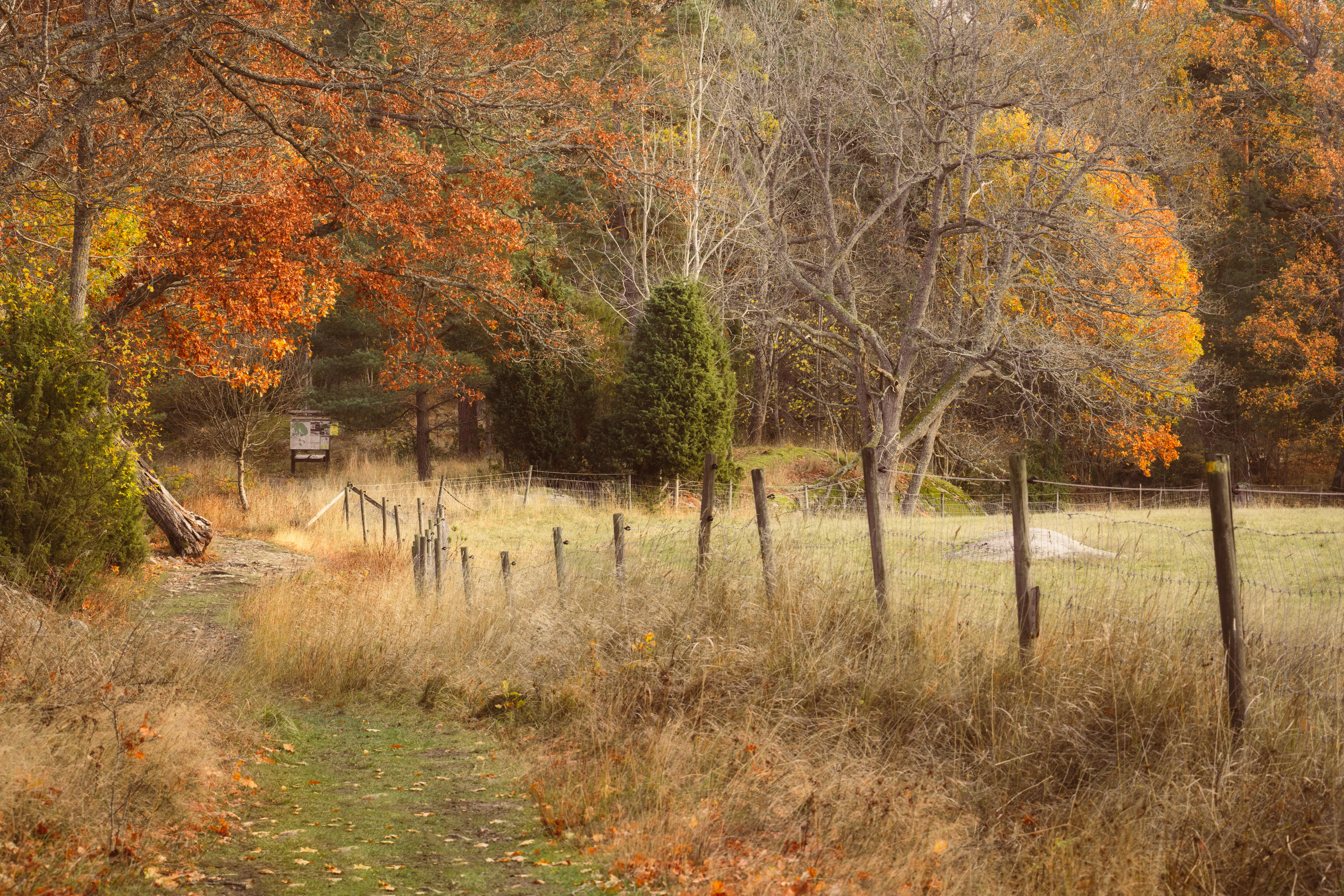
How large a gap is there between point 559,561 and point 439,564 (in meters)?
2.68

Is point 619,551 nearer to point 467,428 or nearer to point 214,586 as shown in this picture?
point 214,586

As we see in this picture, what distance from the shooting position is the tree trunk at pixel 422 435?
3128cm

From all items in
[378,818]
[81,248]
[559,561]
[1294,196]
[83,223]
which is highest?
[1294,196]

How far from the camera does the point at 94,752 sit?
5785 millimetres

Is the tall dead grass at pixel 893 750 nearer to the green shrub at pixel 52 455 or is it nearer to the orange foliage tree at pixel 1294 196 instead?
the green shrub at pixel 52 455

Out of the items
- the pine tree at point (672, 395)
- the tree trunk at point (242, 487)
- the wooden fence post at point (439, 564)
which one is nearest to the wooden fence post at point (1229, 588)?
the wooden fence post at point (439, 564)

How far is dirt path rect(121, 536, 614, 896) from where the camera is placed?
5.19 m

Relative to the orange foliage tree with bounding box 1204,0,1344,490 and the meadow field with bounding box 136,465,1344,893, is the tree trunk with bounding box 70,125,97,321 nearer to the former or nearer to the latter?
the meadow field with bounding box 136,465,1344,893

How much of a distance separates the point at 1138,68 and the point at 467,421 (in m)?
22.2

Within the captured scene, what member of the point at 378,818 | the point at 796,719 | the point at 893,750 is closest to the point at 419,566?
the point at 378,818

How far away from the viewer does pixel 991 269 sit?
28.2 meters

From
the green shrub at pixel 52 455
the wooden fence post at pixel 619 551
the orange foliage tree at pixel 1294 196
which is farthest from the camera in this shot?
the orange foliage tree at pixel 1294 196

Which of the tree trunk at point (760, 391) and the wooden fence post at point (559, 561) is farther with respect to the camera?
the tree trunk at point (760, 391)

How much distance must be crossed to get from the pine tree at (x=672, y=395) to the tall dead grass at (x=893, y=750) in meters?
17.6
